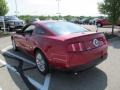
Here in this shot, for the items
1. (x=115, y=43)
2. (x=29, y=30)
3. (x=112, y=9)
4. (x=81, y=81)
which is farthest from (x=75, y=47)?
(x=112, y=9)

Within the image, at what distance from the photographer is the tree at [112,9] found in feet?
50.7

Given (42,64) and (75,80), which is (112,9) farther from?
(75,80)

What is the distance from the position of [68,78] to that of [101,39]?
1.44 meters

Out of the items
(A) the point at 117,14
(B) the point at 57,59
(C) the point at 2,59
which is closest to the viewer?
(B) the point at 57,59

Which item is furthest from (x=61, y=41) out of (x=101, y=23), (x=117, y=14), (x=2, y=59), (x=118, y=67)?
(x=101, y=23)

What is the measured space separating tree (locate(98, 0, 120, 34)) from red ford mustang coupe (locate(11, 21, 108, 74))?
9.83 meters

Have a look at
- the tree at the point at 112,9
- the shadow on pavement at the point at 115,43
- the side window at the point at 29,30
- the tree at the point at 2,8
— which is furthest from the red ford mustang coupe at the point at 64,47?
the tree at the point at 2,8

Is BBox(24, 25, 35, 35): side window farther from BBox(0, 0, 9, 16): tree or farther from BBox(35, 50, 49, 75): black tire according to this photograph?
BBox(0, 0, 9, 16): tree

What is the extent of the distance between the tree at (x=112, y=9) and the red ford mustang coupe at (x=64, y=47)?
32.3 feet

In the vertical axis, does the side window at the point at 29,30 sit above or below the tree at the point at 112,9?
below

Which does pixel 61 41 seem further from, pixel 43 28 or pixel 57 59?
pixel 43 28

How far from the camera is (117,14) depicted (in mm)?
15586

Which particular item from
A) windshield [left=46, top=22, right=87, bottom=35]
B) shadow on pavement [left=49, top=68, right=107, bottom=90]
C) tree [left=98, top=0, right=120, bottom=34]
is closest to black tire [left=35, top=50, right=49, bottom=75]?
shadow on pavement [left=49, top=68, right=107, bottom=90]

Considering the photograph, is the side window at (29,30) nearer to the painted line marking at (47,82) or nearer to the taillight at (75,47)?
the painted line marking at (47,82)
